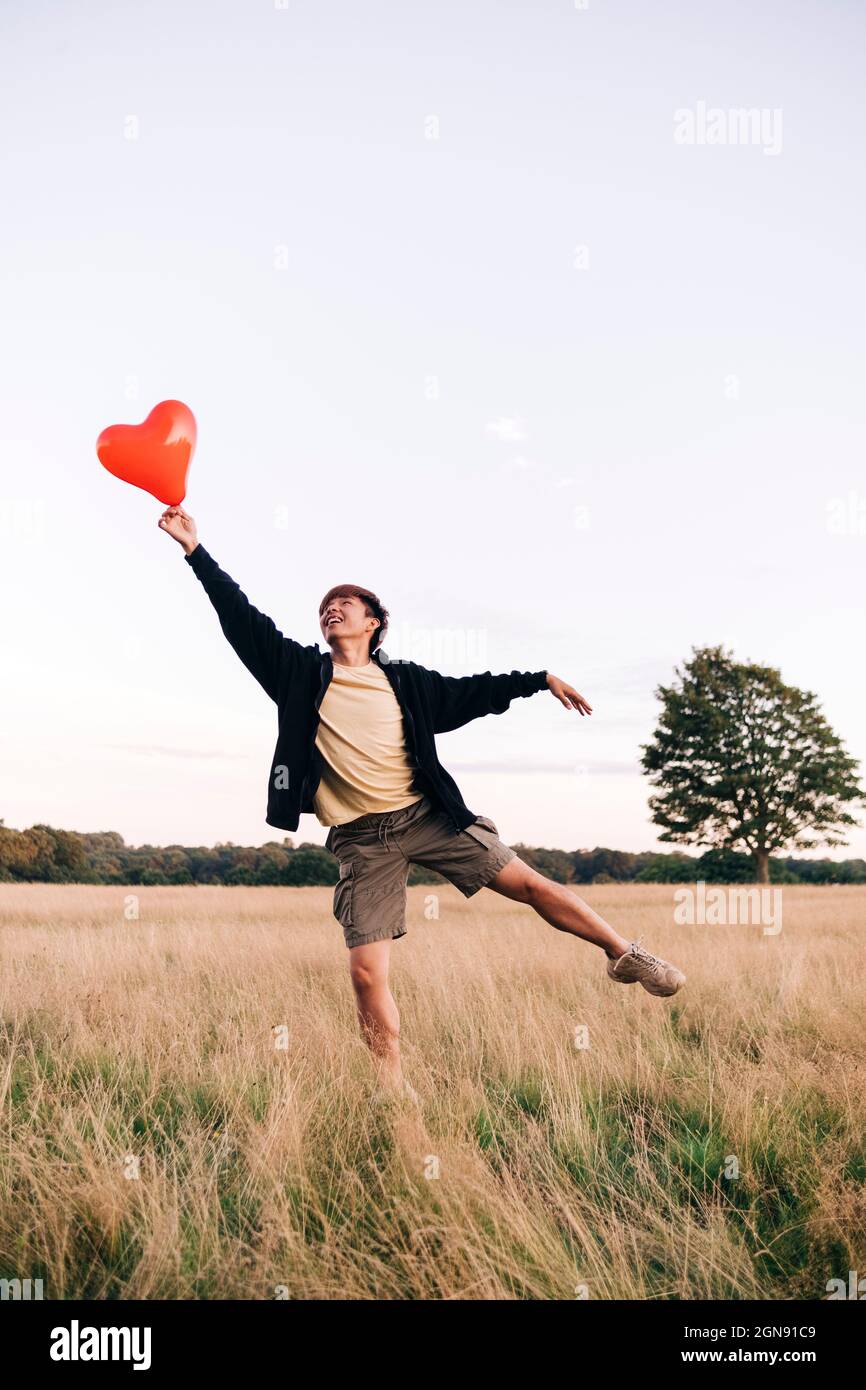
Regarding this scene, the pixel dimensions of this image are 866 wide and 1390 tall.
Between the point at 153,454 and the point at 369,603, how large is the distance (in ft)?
4.33

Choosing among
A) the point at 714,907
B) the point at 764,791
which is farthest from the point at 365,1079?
the point at 764,791

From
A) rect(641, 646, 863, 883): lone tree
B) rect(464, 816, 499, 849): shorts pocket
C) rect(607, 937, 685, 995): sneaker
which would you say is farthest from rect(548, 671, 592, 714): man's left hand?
rect(641, 646, 863, 883): lone tree

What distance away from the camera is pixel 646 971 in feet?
14.3

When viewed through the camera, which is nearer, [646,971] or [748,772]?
[646,971]

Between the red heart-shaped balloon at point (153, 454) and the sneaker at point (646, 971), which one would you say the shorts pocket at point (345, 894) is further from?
the red heart-shaped balloon at point (153, 454)

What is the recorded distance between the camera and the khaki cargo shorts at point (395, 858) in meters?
4.21

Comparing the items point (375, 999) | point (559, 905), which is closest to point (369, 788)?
point (375, 999)

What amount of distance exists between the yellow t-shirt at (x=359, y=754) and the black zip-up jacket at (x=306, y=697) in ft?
0.19

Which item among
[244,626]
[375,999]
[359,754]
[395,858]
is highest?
[244,626]

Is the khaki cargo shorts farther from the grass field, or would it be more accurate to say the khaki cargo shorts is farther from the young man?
the grass field

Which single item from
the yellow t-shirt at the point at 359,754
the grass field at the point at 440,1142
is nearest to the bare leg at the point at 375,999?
the grass field at the point at 440,1142

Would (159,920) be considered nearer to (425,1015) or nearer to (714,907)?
(425,1015)

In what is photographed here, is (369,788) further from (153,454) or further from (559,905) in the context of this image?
(153,454)

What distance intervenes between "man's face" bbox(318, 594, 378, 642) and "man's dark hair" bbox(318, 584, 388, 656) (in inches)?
0.8
